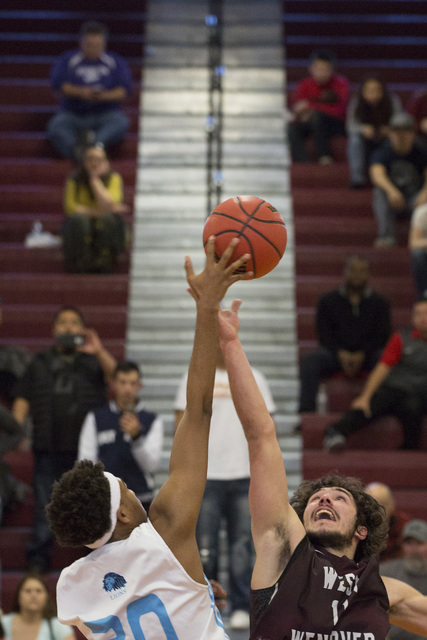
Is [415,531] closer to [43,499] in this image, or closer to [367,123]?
[43,499]

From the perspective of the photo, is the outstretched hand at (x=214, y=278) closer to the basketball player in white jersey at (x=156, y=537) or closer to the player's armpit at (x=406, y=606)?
the basketball player in white jersey at (x=156, y=537)

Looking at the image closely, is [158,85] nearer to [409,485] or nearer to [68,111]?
[68,111]

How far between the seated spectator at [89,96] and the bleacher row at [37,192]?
0.38 metres

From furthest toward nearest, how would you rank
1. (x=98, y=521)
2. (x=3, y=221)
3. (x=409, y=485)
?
(x=3, y=221)
(x=409, y=485)
(x=98, y=521)

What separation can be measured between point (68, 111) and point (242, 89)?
6.57 ft

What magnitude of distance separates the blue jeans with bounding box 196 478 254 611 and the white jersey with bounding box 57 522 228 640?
8.71 feet

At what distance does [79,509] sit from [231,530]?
297cm

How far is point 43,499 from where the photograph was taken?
19.9 feet

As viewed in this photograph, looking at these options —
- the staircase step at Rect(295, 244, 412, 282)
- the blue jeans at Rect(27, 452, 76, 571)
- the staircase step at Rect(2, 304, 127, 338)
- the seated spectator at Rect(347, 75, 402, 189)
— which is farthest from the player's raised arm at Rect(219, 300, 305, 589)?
the seated spectator at Rect(347, 75, 402, 189)

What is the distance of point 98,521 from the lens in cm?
263

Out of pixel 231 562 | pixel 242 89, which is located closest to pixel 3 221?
pixel 242 89

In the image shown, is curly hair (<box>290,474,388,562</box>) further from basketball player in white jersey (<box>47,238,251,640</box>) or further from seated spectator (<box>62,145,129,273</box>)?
seated spectator (<box>62,145,129,273</box>)

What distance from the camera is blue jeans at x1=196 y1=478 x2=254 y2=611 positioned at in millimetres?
5332

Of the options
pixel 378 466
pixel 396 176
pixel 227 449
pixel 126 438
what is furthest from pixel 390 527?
pixel 396 176
